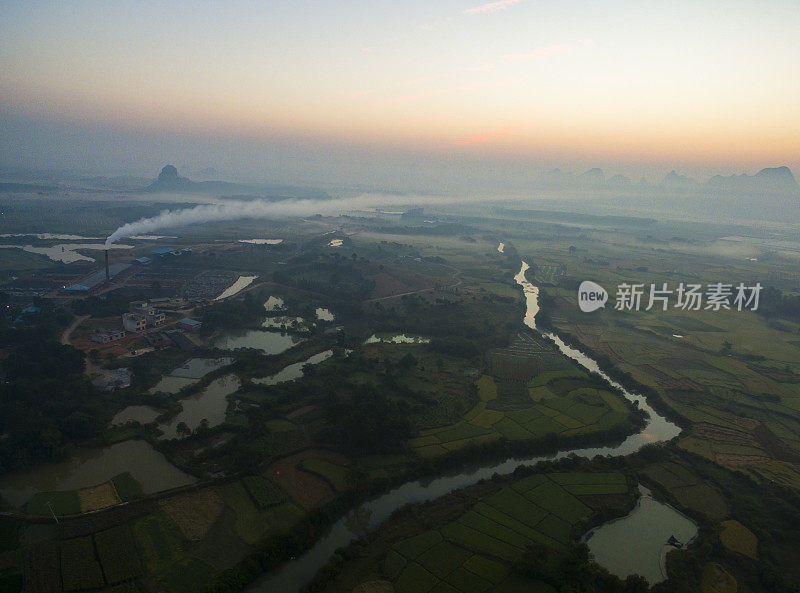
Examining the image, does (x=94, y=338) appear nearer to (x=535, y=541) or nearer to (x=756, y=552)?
(x=535, y=541)

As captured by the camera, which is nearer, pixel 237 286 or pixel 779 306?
pixel 779 306

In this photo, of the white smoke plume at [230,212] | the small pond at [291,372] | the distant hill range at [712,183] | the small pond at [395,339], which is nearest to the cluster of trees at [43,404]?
the small pond at [291,372]

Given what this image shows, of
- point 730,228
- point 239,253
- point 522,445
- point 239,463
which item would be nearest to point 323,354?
point 239,463

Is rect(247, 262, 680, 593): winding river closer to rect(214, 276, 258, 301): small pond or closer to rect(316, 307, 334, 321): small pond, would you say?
rect(316, 307, 334, 321): small pond

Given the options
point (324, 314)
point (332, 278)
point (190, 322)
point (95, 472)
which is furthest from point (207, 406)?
point (332, 278)

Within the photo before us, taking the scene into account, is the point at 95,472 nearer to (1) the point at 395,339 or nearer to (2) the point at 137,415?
(2) the point at 137,415
